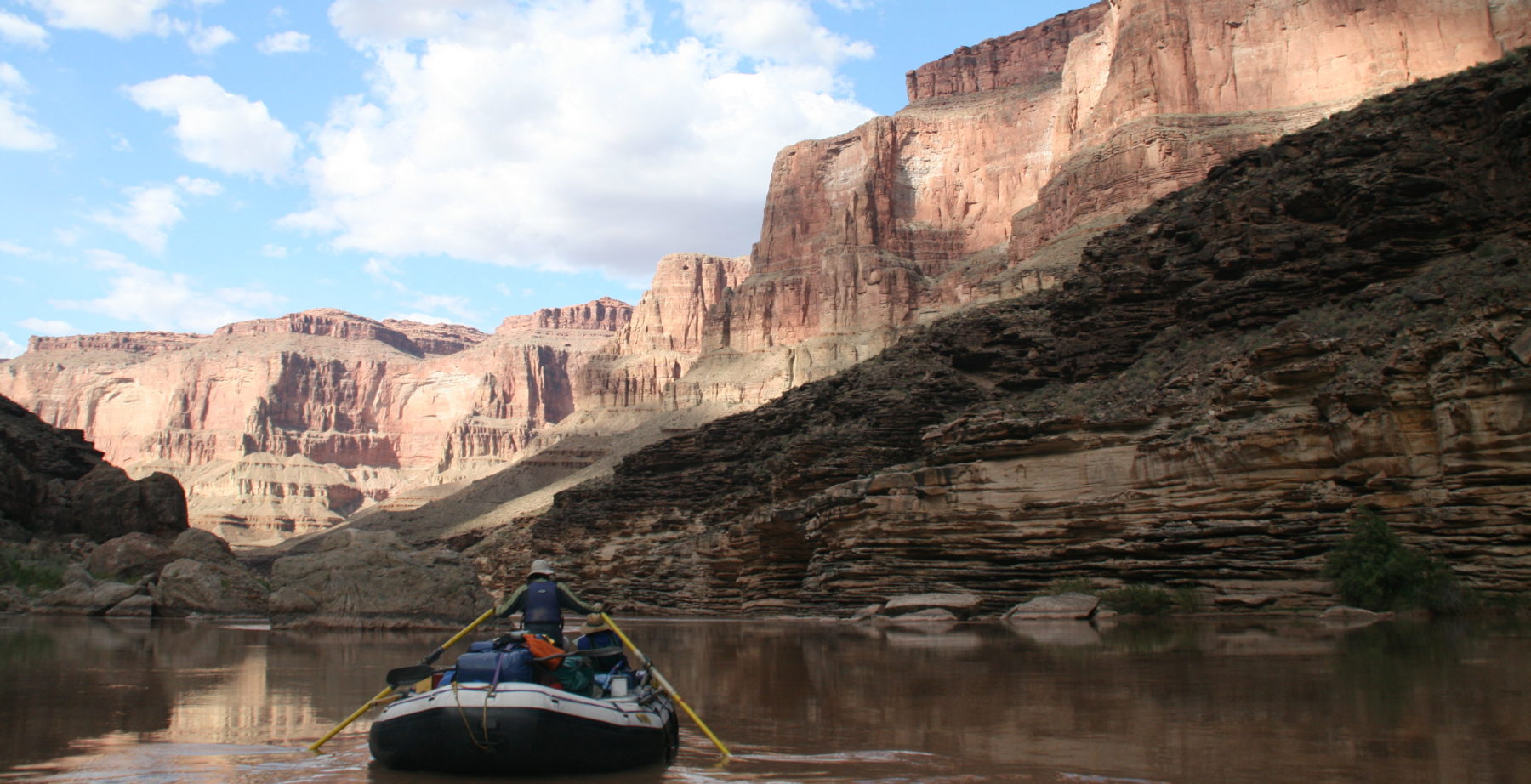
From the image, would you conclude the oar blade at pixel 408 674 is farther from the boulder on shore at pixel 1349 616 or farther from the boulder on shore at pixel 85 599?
the boulder on shore at pixel 85 599

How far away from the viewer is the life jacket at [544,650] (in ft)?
27.1

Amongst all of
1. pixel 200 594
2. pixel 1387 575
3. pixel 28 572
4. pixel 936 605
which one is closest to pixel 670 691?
pixel 1387 575

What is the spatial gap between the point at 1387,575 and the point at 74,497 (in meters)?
49.2

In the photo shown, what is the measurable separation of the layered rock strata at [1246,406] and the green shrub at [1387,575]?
15.5 inches

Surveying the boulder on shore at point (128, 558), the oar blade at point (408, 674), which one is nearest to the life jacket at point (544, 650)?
the oar blade at point (408, 674)

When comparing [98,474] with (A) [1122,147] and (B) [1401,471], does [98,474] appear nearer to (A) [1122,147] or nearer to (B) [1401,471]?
(B) [1401,471]

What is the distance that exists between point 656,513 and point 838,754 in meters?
48.3

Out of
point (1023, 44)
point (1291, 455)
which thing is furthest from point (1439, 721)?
point (1023, 44)

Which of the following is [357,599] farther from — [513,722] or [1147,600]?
[513,722]

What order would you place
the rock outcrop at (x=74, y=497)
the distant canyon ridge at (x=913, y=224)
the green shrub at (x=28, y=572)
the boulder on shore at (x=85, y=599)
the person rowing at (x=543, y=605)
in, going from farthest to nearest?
the distant canyon ridge at (x=913, y=224) < the rock outcrop at (x=74, y=497) < the green shrub at (x=28, y=572) < the boulder on shore at (x=85, y=599) < the person rowing at (x=543, y=605)

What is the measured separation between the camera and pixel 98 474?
47.8m

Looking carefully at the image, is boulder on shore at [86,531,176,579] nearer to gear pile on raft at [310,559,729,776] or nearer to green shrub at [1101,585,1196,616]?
green shrub at [1101,585,1196,616]

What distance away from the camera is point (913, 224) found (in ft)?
362

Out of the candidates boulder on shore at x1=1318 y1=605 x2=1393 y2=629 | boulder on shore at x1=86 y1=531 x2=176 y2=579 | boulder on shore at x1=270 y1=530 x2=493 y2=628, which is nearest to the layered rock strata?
boulder on shore at x1=1318 y1=605 x2=1393 y2=629
